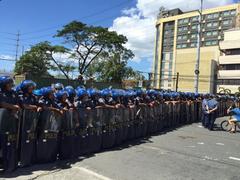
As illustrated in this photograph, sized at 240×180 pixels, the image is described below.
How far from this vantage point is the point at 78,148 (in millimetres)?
9070

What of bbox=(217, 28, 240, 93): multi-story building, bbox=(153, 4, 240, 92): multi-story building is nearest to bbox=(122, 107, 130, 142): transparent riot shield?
bbox=(217, 28, 240, 93): multi-story building

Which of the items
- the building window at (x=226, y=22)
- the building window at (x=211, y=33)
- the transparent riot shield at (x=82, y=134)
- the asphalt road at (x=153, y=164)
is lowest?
the asphalt road at (x=153, y=164)

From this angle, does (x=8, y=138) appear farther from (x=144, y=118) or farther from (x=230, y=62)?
(x=230, y=62)

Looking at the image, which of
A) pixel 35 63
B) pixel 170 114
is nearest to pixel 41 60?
pixel 35 63

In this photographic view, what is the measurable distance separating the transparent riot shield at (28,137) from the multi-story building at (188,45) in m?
75.2

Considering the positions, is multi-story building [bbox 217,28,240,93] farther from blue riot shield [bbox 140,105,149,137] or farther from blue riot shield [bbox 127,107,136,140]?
blue riot shield [bbox 127,107,136,140]

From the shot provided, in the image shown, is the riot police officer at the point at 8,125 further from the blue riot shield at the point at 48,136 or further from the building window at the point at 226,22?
the building window at the point at 226,22

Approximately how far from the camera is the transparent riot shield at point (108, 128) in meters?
10.3

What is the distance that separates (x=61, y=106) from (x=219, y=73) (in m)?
70.4

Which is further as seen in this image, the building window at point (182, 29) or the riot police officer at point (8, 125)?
Result: the building window at point (182, 29)

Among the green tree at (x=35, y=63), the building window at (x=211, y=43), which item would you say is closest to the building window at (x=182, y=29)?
the building window at (x=211, y=43)

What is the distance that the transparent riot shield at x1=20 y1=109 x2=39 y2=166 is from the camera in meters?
7.35

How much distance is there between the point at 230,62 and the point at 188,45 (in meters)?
24.0

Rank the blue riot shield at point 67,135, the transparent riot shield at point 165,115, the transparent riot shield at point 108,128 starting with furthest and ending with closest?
1. the transparent riot shield at point 165,115
2. the transparent riot shield at point 108,128
3. the blue riot shield at point 67,135
